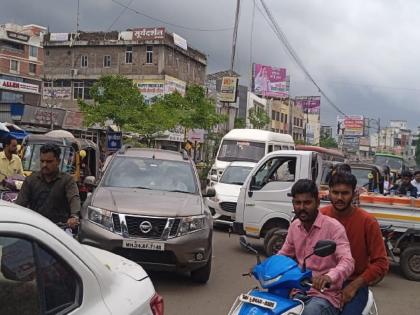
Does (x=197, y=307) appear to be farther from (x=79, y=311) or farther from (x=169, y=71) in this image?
(x=169, y=71)

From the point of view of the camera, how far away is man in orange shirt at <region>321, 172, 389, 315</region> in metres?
3.58

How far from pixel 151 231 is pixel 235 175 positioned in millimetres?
8006

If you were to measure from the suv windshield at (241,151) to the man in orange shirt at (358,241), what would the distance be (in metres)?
14.8

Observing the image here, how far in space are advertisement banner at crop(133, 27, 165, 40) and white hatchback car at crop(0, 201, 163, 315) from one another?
5277 centimetres

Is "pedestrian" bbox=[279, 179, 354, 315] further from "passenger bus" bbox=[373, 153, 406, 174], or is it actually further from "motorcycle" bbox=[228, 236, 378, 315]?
"passenger bus" bbox=[373, 153, 406, 174]

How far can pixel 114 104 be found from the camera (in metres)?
32.0

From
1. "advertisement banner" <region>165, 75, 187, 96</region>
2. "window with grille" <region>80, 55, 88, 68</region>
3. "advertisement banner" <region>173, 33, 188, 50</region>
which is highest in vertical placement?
"advertisement banner" <region>173, 33, 188, 50</region>

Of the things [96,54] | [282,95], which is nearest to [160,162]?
[96,54]

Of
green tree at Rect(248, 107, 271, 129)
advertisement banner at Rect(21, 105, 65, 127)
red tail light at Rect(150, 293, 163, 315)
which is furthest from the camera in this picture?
green tree at Rect(248, 107, 271, 129)

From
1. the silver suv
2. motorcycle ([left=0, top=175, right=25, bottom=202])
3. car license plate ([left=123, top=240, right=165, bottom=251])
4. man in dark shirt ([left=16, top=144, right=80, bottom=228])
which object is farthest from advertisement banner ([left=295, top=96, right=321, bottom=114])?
man in dark shirt ([left=16, top=144, right=80, bottom=228])

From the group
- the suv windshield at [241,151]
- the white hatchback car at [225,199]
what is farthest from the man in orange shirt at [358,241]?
the suv windshield at [241,151]

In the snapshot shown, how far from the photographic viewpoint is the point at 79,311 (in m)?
2.38

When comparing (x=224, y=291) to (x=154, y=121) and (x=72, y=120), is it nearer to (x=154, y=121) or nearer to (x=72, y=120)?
(x=154, y=121)

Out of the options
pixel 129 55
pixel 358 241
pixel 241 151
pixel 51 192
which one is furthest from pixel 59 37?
pixel 358 241
